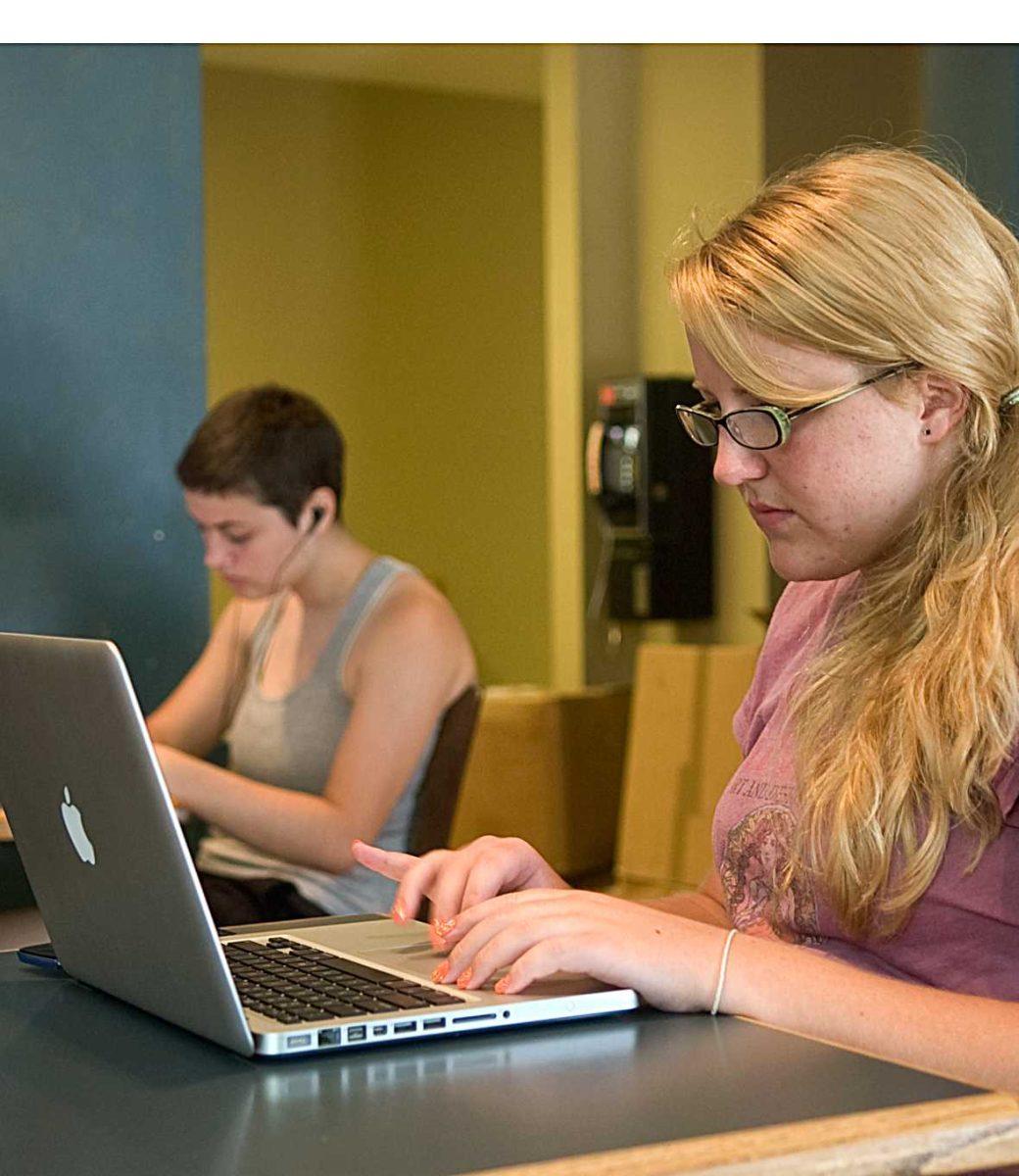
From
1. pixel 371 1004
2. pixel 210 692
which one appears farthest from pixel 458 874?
pixel 210 692

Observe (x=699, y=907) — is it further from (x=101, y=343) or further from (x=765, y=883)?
(x=101, y=343)

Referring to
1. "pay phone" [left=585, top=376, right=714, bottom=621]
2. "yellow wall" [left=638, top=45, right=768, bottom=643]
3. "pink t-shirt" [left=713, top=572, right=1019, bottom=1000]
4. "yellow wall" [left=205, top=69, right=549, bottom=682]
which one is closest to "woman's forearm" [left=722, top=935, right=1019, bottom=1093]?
"pink t-shirt" [left=713, top=572, right=1019, bottom=1000]

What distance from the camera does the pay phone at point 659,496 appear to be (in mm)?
6598

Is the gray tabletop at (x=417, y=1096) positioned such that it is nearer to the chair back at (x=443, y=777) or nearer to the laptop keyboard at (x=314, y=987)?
the laptop keyboard at (x=314, y=987)

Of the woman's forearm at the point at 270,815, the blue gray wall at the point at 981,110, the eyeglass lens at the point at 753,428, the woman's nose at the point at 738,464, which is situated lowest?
the woman's forearm at the point at 270,815

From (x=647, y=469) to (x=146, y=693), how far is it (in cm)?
360

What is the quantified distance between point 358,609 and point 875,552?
1.59 meters

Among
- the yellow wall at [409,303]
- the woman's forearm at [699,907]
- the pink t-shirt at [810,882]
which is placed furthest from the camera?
the yellow wall at [409,303]

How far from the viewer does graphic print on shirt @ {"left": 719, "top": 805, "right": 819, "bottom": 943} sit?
145 cm

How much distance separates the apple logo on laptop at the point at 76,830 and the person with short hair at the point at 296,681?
147 centimetres

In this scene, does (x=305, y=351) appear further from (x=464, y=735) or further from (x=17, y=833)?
(x=17, y=833)

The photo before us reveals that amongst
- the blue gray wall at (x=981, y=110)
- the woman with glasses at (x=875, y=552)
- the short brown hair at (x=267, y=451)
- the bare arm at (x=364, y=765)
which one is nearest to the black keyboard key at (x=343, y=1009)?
the woman with glasses at (x=875, y=552)

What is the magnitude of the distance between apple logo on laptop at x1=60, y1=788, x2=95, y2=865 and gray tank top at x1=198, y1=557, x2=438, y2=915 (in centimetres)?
164

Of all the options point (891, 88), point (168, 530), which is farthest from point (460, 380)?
point (168, 530)
